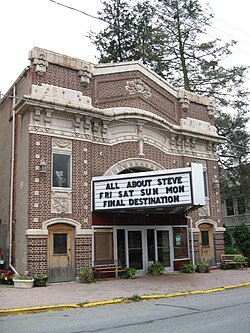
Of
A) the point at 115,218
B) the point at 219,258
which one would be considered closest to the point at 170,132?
the point at 115,218

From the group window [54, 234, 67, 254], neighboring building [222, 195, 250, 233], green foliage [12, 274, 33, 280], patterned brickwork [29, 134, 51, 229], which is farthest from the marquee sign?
neighboring building [222, 195, 250, 233]

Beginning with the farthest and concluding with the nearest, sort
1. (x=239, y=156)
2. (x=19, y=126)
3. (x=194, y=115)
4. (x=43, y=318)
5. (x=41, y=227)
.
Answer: (x=239, y=156)
(x=194, y=115)
(x=19, y=126)
(x=41, y=227)
(x=43, y=318)

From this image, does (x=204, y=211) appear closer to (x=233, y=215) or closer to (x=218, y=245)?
(x=218, y=245)

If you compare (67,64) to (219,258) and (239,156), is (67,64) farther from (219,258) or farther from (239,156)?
(239,156)

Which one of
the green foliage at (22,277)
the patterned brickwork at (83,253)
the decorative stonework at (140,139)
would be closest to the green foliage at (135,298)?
the green foliage at (22,277)

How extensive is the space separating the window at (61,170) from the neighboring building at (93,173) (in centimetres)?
5

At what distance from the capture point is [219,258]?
77.6 ft

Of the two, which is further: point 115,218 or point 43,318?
point 115,218

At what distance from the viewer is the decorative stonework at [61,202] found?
696 inches

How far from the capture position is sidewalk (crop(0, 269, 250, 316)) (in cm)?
1192

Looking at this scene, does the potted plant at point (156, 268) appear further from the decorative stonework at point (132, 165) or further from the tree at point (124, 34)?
the tree at point (124, 34)

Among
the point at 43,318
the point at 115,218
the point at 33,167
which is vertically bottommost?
the point at 43,318

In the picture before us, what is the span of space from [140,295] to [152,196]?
5228mm

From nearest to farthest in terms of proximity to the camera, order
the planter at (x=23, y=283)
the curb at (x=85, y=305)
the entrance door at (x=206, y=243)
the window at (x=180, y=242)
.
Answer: the curb at (x=85, y=305) → the planter at (x=23, y=283) → the window at (x=180, y=242) → the entrance door at (x=206, y=243)
